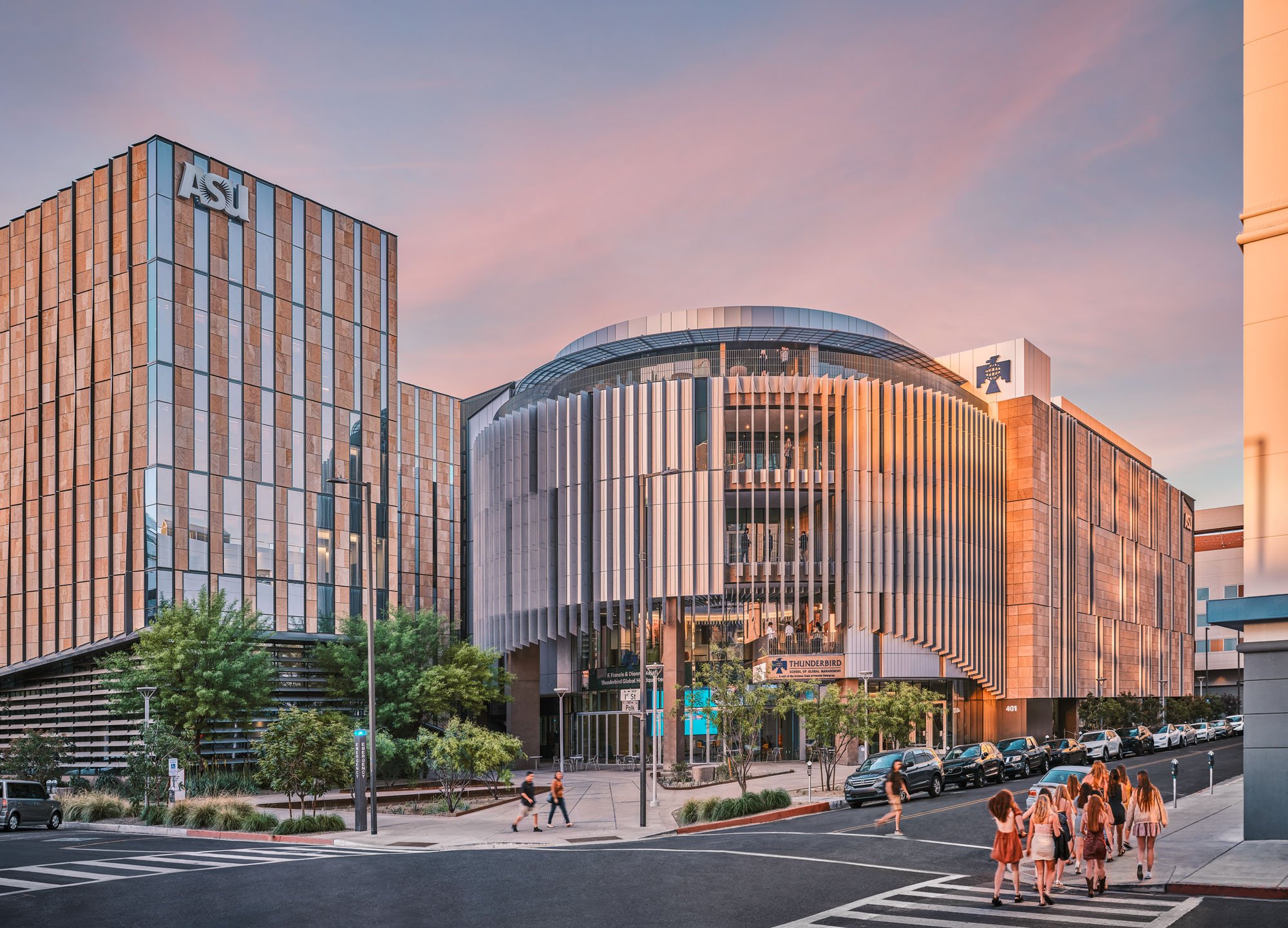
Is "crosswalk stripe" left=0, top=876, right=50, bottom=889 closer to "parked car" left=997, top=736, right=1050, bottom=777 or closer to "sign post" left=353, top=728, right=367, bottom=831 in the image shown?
"sign post" left=353, top=728, right=367, bottom=831

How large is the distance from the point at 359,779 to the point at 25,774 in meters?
21.7

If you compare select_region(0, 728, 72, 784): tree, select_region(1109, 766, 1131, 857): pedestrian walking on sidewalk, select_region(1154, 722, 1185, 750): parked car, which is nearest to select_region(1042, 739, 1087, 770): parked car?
select_region(1154, 722, 1185, 750): parked car

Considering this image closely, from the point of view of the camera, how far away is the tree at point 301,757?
33.7 m

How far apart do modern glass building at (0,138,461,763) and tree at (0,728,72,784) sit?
17.5 ft

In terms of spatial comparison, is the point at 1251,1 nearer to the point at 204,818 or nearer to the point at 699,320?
the point at 204,818

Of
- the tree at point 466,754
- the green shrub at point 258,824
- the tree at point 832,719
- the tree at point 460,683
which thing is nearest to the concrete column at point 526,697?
the tree at point 460,683

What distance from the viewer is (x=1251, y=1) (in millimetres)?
26469

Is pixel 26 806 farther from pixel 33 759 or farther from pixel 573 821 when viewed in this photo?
pixel 573 821

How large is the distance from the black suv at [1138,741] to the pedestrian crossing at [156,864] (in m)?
44.4

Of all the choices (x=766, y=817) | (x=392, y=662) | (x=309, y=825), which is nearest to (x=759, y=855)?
(x=766, y=817)

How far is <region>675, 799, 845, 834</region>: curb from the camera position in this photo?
31844 millimetres

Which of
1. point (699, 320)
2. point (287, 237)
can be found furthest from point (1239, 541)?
point (287, 237)

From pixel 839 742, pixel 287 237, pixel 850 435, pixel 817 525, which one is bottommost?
pixel 839 742

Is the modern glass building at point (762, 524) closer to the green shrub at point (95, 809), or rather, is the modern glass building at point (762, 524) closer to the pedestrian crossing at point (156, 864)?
the green shrub at point (95, 809)
